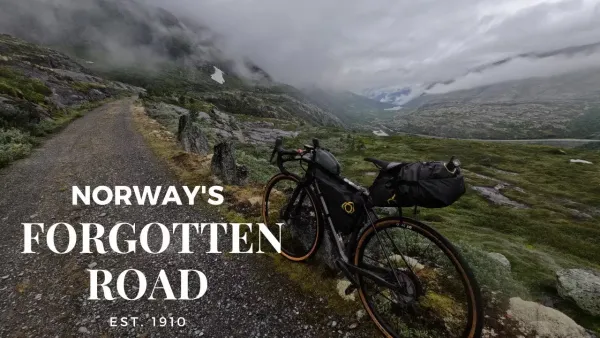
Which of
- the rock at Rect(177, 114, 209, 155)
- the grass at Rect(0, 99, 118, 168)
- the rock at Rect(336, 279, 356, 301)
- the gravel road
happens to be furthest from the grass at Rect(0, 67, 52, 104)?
the rock at Rect(336, 279, 356, 301)

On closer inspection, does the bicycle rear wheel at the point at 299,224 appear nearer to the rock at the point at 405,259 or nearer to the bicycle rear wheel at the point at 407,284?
the bicycle rear wheel at the point at 407,284

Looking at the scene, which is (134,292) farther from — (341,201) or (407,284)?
(407,284)

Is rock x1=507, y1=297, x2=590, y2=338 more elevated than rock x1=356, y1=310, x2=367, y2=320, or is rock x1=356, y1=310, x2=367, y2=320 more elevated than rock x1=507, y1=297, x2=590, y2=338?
rock x1=507, y1=297, x2=590, y2=338

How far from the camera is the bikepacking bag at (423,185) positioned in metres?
4.34

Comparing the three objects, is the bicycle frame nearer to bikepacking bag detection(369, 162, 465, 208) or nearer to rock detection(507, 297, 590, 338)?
bikepacking bag detection(369, 162, 465, 208)

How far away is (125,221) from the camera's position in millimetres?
11164

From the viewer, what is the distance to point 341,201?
6008 millimetres

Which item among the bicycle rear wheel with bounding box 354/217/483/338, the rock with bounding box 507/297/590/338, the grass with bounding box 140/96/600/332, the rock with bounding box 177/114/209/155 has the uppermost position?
the rock with bounding box 177/114/209/155

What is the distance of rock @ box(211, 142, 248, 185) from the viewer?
45.9ft

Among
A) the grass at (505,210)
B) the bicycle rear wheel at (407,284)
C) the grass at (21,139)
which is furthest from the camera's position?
the grass at (21,139)

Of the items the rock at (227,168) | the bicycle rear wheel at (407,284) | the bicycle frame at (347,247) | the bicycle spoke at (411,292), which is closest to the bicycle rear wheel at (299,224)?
the bicycle frame at (347,247)

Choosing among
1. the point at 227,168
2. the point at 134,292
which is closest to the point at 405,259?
the point at 134,292

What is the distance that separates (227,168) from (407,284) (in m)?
10.5

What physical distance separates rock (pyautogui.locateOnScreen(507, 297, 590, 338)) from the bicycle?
124 centimetres
